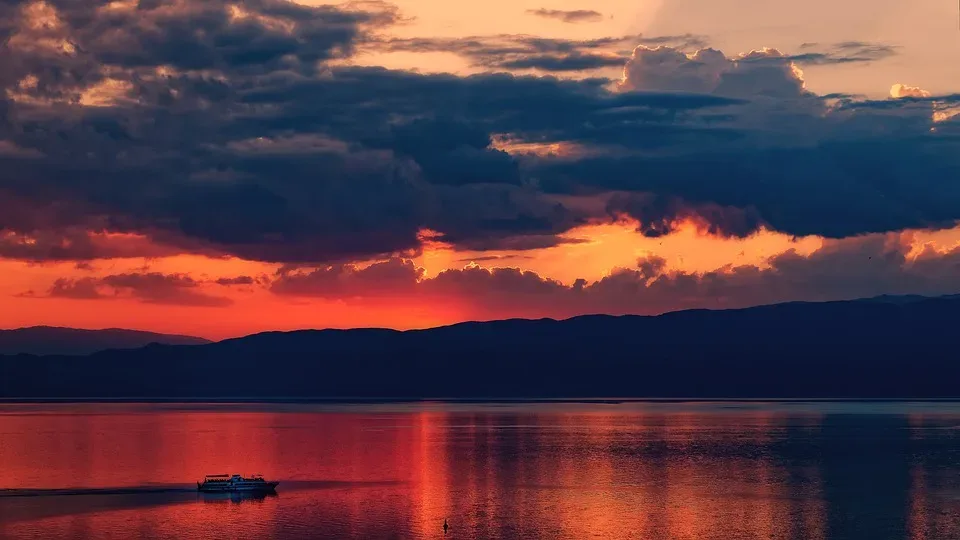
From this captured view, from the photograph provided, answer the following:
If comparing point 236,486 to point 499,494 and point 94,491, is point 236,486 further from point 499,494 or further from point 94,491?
point 499,494

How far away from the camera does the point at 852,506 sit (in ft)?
363

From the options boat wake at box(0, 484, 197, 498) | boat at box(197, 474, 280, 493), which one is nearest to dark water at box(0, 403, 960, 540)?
boat wake at box(0, 484, 197, 498)

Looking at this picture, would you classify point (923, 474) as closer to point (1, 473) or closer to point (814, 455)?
point (814, 455)

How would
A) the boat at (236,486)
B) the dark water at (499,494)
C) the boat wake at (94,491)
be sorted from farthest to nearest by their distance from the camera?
the boat wake at (94,491)
the boat at (236,486)
the dark water at (499,494)

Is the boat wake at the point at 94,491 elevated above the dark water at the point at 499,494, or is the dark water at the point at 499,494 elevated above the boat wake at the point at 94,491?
the boat wake at the point at 94,491

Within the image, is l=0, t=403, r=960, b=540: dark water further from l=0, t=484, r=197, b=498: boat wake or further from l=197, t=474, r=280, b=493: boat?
l=197, t=474, r=280, b=493: boat

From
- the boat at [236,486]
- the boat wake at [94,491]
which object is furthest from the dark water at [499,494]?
the boat at [236,486]

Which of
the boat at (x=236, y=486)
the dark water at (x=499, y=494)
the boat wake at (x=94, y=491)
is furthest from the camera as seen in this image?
the boat wake at (x=94, y=491)

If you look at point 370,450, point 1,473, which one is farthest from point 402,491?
point 370,450

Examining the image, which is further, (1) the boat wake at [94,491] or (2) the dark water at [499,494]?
(1) the boat wake at [94,491]

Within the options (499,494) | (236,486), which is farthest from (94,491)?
(499,494)

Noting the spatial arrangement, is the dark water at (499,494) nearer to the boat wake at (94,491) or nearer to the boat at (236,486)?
the boat wake at (94,491)

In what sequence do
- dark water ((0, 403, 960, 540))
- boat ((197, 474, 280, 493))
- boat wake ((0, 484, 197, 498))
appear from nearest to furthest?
dark water ((0, 403, 960, 540)) < boat ((197, 474, 280, 493)) < boat wake ((0, 484, 197, 498))

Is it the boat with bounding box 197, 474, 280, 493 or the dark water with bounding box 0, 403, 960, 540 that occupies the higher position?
the boat with bounding box 197, 474, 280, 493
